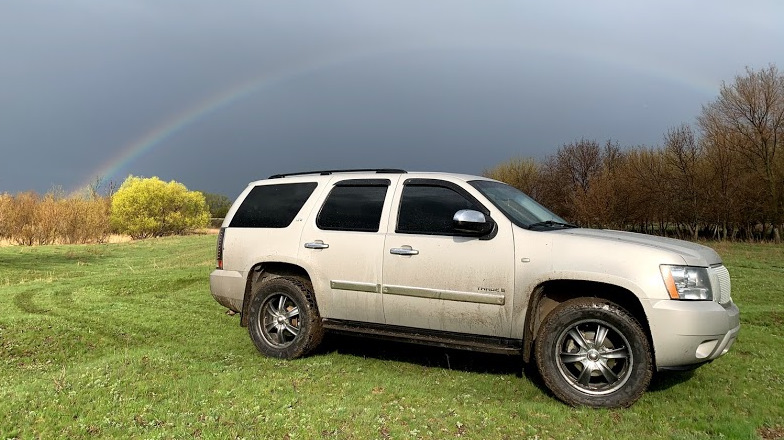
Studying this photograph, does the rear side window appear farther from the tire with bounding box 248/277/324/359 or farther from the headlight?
the headlight

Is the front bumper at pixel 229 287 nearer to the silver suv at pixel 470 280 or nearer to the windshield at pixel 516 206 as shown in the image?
the silver suv at pixel 470 280

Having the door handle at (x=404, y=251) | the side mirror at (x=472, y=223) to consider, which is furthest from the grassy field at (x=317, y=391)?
the side mirror at (x=472, y=223)

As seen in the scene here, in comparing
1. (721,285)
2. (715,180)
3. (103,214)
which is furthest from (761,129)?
(103,214)

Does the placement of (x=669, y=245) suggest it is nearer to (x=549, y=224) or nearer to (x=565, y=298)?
(x=565, y=298)

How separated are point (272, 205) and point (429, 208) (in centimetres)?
212

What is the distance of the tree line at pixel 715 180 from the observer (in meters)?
36.7

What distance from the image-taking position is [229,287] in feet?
22.2

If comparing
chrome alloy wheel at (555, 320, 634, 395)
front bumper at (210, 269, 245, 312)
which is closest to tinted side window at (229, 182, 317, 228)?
front bumper at (210, 269, 245, 312)

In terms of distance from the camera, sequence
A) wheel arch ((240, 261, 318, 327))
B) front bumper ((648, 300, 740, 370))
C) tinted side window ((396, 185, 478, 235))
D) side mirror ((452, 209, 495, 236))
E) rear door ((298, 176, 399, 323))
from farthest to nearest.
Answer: wheel arch ((240, 261, 318, 327)) < rear door ((298, 176, 399, 323)) < tinted side window ((396, 185, 478, 235)) < side mirror ((452, 209, 495, 236)) < front bumper ((648, 300, 740, 370))

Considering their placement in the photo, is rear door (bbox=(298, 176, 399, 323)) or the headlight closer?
the headlight

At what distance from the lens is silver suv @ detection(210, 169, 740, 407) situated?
4.66m

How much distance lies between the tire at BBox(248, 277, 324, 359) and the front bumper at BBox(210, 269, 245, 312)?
288 mm

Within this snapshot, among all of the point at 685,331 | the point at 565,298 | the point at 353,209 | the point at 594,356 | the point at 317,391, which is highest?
the point at 353,209

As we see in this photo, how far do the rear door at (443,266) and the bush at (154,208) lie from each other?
5019 cm
